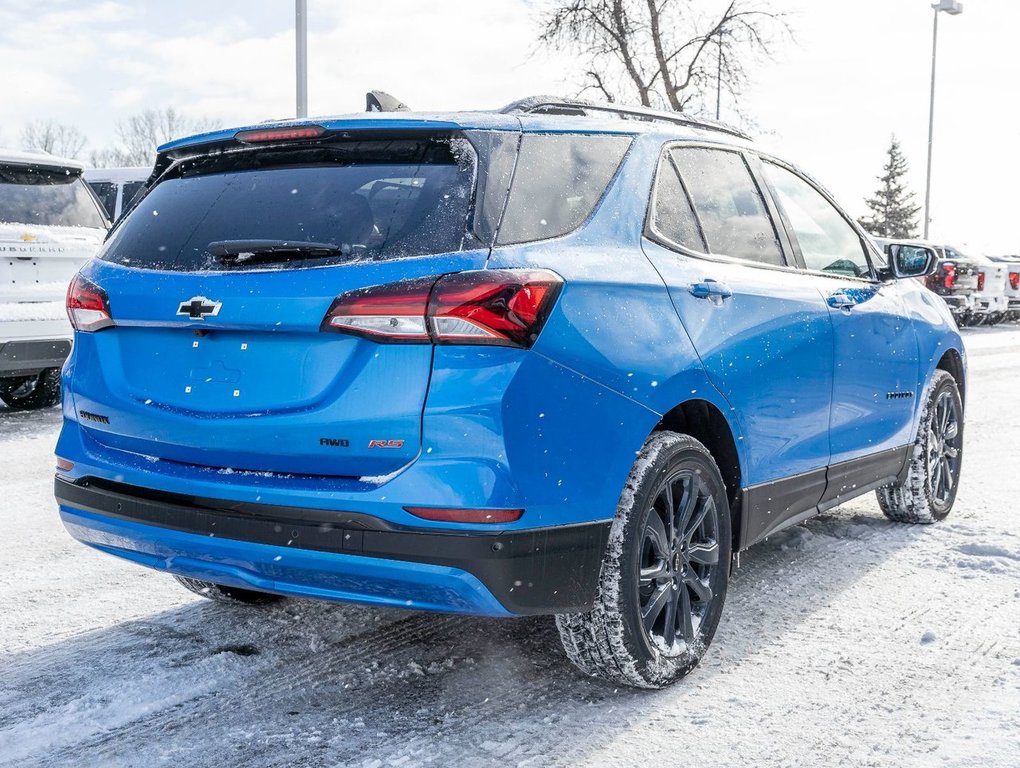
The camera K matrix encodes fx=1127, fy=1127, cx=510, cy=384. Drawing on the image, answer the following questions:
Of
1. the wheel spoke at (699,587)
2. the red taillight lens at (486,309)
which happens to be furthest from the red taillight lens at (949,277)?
the red taillight lens at (486,309)

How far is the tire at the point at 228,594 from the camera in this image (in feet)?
13.3

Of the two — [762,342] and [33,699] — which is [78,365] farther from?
[762,342]

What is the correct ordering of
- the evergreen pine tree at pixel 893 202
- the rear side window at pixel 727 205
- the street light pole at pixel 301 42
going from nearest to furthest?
1. the rear side window at pixel 727 205
2. the street light pole at pixel 301 42
3. the evergreen pine tree at pixel 893 202

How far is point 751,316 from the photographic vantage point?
12.4ft

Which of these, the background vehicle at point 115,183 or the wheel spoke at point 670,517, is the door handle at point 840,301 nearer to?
the wheel spoke at point 670,517

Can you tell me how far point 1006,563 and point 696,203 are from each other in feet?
7.44

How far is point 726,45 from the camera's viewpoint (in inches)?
1132

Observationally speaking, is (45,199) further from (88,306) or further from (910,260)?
(910,260)

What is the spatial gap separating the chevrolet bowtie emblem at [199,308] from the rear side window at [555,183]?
0.77 m

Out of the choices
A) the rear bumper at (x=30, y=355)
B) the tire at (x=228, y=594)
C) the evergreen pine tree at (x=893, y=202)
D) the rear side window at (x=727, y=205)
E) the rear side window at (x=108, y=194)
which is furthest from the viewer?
the evergreen pine tree at (x=893, y=202)

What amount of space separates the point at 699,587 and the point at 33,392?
24.2 ft

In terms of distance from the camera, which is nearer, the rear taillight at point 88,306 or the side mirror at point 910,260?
the rear taillight at point 88,306

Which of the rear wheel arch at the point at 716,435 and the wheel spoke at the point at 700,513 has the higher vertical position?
the rear wheel arch at the point at 716,435

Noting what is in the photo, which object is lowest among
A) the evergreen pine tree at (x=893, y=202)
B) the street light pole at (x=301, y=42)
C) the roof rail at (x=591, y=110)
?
the evergreen pine tree at (x=893, y=202)
